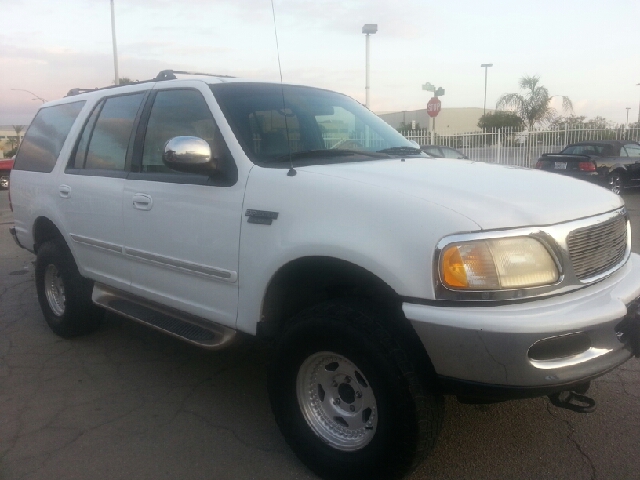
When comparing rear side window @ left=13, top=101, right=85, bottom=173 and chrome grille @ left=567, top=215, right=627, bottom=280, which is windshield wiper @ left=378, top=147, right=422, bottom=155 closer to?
chrome grille @ left=567, top=215, right=627, bottom=280

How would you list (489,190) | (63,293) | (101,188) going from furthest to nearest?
(63,293) < (101,188) < (489,190)

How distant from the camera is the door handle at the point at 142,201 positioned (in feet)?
11.7

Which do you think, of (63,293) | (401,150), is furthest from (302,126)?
(63,293)

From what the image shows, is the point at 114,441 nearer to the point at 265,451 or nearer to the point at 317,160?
the point at 265,451

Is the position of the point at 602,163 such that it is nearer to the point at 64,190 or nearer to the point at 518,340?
the point at 64,190

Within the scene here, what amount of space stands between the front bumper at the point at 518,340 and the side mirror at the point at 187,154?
52.7 inches

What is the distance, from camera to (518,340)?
2.17 m

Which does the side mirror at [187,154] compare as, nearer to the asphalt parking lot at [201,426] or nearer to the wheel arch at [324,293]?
the wheel arch at [324,293]

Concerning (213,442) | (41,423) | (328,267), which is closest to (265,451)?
(213,442)

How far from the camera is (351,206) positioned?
99.9 inches

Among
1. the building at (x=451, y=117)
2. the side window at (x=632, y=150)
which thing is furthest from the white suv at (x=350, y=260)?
the building at (x=451, y=117)

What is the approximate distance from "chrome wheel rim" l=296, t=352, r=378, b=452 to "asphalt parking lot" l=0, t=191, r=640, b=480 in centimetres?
28

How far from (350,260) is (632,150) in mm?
16448

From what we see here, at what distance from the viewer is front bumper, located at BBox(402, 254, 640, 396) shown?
218cm
